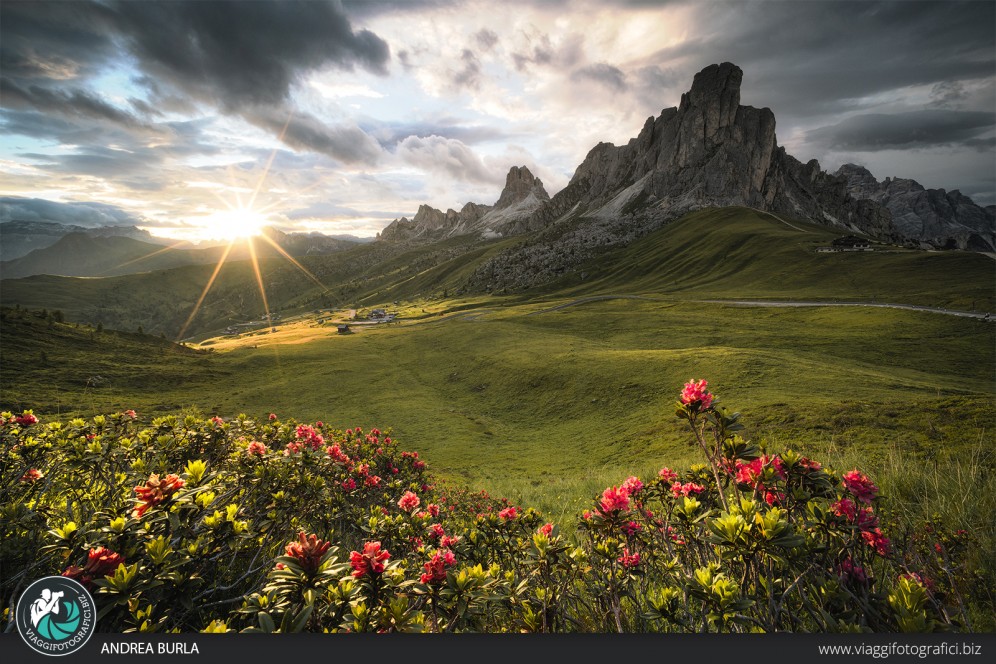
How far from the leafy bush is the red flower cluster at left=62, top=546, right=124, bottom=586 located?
2 centimetres

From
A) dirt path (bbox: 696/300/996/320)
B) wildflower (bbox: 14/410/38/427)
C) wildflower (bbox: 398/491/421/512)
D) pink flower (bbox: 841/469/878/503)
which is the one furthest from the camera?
dirt path (bbox: 696/300/996/320)

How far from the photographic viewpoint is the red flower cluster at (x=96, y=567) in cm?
289

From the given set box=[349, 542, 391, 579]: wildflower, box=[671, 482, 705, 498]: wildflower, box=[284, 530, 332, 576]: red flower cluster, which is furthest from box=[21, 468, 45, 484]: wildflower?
box=[671, 482, 705, 498]: wildflower

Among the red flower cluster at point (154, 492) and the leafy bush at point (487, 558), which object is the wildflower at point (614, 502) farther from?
the red flower cluster at point (154, 492)

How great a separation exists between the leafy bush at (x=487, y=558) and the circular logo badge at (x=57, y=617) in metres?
0.10

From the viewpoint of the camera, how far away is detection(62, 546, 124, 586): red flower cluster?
9.50 ft

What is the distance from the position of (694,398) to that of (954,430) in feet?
60.0

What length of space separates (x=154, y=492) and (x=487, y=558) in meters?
3.94

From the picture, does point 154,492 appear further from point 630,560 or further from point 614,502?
point 630,560

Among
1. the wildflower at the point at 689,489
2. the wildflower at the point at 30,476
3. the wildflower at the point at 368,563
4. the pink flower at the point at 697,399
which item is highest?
the pink flower at the point at 697,399

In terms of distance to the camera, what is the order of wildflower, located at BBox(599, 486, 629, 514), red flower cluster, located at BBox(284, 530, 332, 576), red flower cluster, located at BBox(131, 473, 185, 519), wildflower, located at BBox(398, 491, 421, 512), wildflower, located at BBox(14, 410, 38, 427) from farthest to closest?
1. wildflower, located at BBox(14, 410, 38, 427)
2. wildflower, located at BBox(398, 491, 421, 512)
3. wildflower, located at BBox(599, 486, 629, 514)
4. red flower cluster, located at BBox(131, 473, 185, 519)
5. red flower cluster, located at BBox(284, 530, 332, 576)

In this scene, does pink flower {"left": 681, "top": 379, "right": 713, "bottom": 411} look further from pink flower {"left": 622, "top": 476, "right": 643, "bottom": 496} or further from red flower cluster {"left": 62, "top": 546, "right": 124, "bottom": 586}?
red flower cluster {"left": 62, "top": 546, "right": 124, "bottom": 586}

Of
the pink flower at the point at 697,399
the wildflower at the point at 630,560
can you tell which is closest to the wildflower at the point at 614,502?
the wildflower at the point at 630,560

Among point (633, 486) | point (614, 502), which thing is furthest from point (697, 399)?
point (633, 486)
